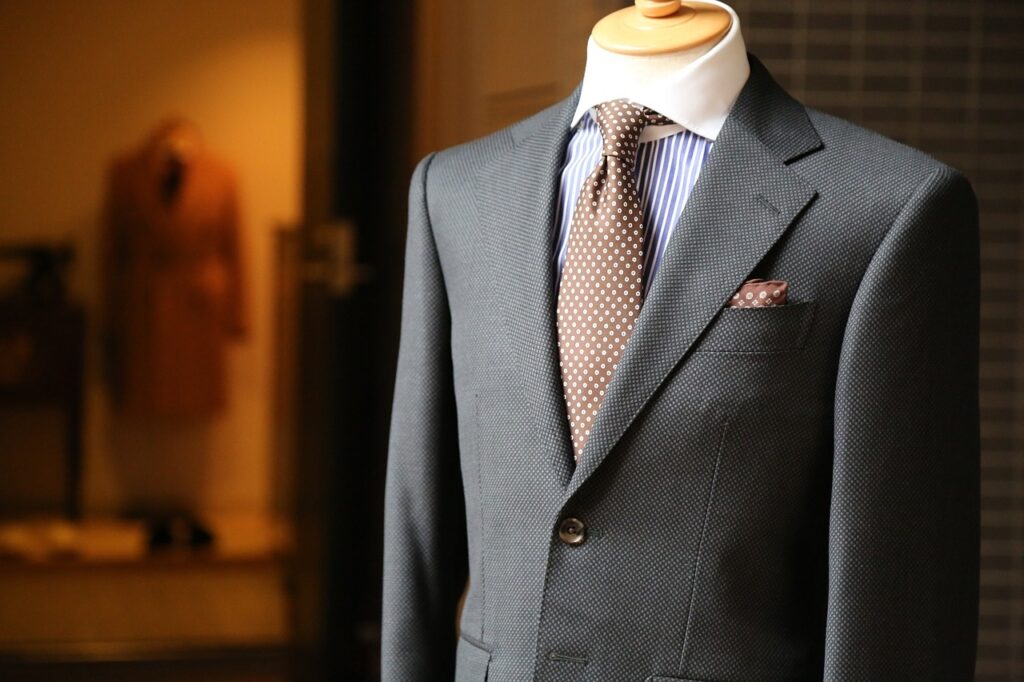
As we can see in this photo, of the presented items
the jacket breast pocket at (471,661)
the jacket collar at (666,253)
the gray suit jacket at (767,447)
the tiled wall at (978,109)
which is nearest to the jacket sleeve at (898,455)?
the gray suit jacket at (767,447)

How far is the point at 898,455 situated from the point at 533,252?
0.38m

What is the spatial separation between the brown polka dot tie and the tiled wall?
1697mm

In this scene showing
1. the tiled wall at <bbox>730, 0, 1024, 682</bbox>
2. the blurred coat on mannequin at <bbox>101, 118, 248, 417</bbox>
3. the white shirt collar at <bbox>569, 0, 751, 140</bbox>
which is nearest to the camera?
the white shirt collar at <bbox>569, 0, 751, 140</bbox>

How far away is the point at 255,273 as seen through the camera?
216 inches

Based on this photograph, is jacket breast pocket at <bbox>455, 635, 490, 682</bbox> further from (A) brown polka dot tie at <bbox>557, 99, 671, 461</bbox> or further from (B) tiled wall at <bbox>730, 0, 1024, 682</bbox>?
(B) tiled wall at <bbox>730, 0, 1024, 682</bbox>

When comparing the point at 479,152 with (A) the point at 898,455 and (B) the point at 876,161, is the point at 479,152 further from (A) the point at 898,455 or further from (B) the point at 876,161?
(A) the point at 898,455

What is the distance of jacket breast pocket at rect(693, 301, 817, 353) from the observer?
1.12 meters

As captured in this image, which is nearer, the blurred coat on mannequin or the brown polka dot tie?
the brown polka dot tie

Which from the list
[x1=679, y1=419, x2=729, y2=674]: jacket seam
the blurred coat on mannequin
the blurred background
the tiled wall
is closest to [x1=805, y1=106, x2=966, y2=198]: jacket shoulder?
[x1=679, y1=419, x2=729, y2=674]: jacket seam

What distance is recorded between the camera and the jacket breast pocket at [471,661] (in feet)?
4.02

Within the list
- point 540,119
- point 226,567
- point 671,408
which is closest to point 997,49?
point 540,119

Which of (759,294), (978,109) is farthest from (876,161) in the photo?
(978,109)

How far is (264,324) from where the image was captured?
5.67m

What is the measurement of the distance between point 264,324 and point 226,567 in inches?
51.1
